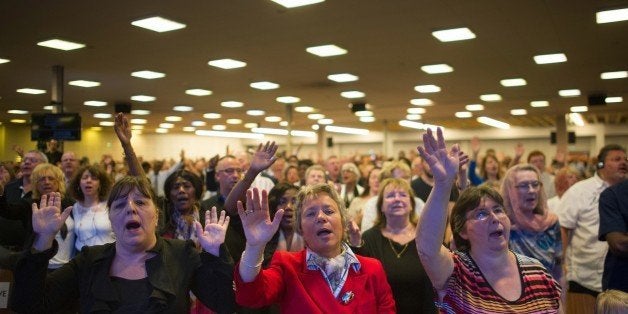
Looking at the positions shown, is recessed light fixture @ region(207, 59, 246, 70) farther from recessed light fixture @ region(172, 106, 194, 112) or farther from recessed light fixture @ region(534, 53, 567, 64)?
recessed light fixture @ region(172, 106, 194, 112)

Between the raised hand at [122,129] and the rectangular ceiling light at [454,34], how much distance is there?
4.84m

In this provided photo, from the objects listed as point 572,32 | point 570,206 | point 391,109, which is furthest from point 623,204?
point 391,109

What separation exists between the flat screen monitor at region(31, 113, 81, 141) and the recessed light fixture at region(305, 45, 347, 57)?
4.54 meters

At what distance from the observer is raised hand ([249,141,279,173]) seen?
10.8 feet

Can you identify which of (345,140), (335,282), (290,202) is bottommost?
(335,282)

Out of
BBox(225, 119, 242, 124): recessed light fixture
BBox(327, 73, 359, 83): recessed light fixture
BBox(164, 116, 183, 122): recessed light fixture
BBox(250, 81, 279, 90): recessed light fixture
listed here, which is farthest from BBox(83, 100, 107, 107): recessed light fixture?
BBox(327, 73, 359, 83): recessed light fixture

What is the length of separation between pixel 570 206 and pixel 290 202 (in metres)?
2.56

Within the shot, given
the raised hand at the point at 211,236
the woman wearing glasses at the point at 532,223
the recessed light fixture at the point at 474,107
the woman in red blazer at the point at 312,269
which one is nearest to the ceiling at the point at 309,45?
the recessed light fixture at the point at 474,107

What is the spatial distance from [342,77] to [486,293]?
8.88 metres

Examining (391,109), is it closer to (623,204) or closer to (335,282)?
(623,204)

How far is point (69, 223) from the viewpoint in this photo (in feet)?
12.9

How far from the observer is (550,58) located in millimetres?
8914

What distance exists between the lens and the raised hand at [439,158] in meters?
1.96

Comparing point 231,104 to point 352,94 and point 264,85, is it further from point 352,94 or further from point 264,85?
point 352,94
